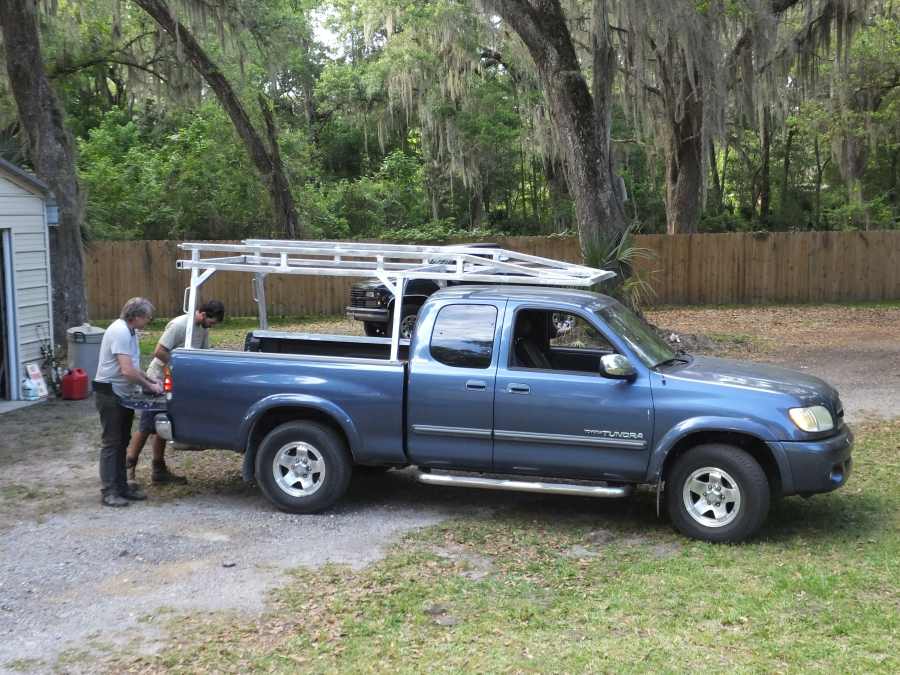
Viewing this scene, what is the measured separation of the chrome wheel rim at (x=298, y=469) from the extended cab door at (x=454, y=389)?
787 millimetres

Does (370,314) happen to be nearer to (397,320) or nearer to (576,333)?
(576,333)

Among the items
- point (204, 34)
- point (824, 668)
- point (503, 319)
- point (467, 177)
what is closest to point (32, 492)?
point (503, 319)

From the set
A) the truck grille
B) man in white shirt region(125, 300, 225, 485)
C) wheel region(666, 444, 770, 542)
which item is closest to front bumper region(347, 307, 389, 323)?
the truck grille

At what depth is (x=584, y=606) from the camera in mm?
5562

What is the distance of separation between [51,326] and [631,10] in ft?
32.4

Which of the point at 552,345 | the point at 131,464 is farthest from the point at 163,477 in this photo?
the point at 552,345

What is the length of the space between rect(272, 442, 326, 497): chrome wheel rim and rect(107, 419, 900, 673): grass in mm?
1028

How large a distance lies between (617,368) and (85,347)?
8.71 m

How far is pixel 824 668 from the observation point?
4.70 meters

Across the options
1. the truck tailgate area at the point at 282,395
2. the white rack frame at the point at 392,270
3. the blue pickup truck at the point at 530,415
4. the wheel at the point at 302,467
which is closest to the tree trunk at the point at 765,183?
the white rack frame at the point at 392,270

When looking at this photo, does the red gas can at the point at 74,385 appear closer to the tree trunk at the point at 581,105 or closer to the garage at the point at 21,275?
the garage at the point at 21,275

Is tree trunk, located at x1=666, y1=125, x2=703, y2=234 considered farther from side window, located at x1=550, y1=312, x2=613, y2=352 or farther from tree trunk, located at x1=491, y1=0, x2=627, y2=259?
side window, located at x1=550, y1=312, x2=613, y2=352

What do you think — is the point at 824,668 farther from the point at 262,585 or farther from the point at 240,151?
the point at 240,151

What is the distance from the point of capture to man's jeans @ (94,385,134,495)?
7.77m
